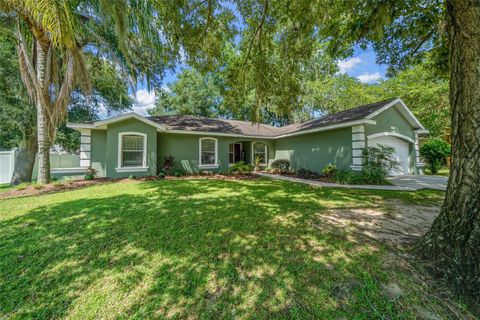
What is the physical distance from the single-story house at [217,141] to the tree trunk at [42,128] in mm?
1378

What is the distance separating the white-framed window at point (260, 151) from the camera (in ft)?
49.3

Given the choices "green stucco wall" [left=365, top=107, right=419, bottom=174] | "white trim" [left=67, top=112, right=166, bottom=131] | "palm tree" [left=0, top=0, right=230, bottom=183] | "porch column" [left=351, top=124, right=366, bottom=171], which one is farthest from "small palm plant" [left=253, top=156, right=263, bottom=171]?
"palm tree" [left=0, top=0, right=230, bottom=183]

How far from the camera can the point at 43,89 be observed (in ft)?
24.7

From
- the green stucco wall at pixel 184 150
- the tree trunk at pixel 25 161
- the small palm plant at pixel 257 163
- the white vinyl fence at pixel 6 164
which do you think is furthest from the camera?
the small palm plant at pixel 257 163

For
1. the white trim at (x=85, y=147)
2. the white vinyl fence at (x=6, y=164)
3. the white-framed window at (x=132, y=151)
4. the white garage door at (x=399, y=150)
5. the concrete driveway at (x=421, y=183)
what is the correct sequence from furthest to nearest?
the white vinyl fence at (x=6, y=164) → the white garage door at (x=399, y=150) → the white-framed window at (x=132, y=151) → the white trim at (x=85, y=147) → the concrete driveway at (x=421, y=183)

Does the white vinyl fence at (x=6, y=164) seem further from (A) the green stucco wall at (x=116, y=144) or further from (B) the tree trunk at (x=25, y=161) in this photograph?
(A) the green stucco wall at (x=116, y=144)

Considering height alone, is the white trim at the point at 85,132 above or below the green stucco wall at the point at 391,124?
below

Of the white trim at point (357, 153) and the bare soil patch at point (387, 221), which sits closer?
the bare soil patch at point (387, 221)

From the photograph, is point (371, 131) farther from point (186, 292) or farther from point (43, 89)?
point (43, 89)

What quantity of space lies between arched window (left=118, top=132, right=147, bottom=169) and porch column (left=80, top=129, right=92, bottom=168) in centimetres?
152

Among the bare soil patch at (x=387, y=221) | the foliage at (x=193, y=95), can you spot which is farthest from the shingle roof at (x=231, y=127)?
the foliage at (x=193, y=95)

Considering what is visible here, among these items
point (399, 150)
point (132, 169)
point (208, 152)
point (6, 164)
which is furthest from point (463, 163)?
point (6, 164)

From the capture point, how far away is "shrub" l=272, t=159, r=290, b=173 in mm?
13352

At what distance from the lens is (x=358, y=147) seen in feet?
29.7
